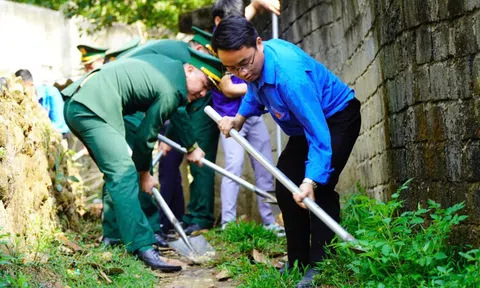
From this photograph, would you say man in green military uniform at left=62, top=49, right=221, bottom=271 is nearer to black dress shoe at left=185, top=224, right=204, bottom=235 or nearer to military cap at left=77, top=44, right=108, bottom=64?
black dress shoe at left=185, top=224, right=204, bottom=235

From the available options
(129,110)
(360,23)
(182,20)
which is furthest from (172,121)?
(182,20)

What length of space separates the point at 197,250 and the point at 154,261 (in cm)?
65

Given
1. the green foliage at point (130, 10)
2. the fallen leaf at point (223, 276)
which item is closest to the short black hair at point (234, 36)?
the fallen leaf at point (223, 276)

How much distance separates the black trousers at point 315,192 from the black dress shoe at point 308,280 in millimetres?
54

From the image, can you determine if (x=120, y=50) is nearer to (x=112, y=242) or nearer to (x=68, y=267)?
(x=112, y=242)

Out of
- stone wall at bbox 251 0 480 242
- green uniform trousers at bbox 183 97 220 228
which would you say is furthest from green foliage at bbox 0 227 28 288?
green uniform trousers at bbox 183 97 220 228

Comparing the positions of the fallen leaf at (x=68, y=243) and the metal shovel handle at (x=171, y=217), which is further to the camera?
the metal shovel handle at (x=171, y=217)

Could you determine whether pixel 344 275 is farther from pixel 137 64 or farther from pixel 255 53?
pixel 137 64

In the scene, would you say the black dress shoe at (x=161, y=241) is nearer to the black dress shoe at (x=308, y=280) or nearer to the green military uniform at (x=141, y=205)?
the green military uniform at (x=141, y=205)

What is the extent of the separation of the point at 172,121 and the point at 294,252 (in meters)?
1.92

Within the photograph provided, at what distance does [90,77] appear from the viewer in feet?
16.5

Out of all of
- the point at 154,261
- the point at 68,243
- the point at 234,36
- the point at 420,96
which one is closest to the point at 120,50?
the point at 68,243

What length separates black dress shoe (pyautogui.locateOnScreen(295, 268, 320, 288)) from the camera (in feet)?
12.5

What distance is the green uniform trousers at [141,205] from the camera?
550cm
